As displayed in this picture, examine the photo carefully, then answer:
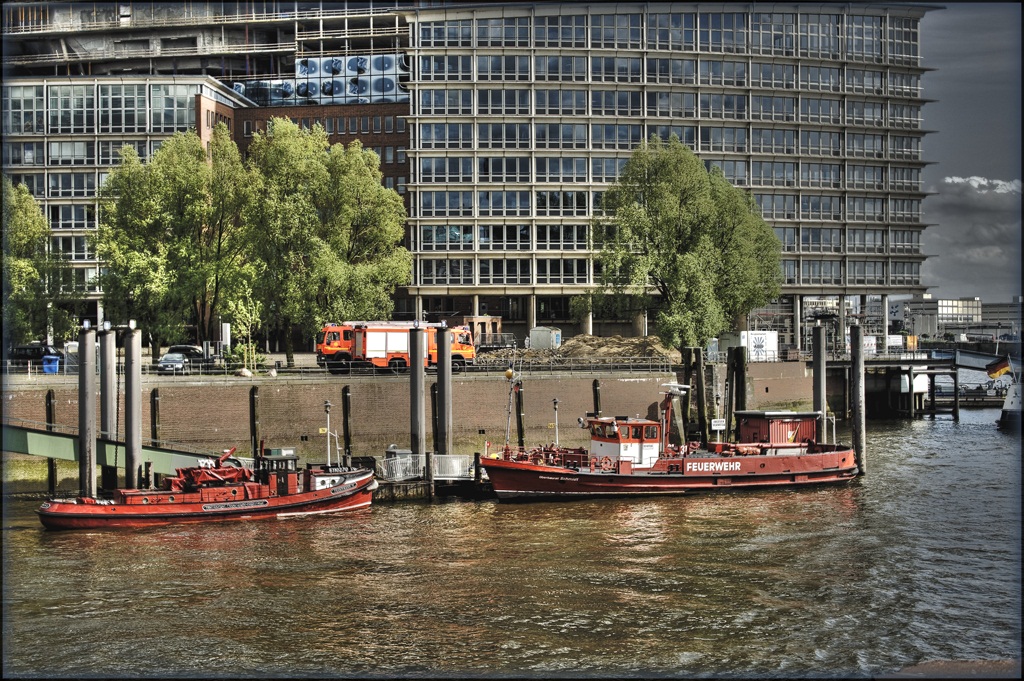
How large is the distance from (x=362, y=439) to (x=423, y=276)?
4797 cm

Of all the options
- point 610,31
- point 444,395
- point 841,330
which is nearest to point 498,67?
point 610,31

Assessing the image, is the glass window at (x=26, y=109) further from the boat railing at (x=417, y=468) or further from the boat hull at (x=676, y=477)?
the boat hull at (x=676, y=477)

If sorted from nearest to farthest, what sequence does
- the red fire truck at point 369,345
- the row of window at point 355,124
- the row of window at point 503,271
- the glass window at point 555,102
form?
the red fire truck at point 369,345
the glass window at point 555,102
the row of window at point 503,271
the row of window at point 355,124

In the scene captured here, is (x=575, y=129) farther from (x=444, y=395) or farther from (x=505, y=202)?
(x=444, y=395)

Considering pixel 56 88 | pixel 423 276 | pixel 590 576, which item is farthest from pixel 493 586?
pixel 56 88

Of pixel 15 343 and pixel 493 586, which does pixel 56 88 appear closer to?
pixel 15 343

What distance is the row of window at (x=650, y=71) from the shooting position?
106 m

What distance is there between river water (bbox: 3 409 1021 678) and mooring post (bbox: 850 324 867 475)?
6371mm

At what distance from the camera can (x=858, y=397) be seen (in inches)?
2260

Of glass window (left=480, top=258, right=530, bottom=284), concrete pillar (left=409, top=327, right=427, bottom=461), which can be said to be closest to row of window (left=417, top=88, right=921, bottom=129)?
glass window (left=480, top=258, right=530, bottom=284)

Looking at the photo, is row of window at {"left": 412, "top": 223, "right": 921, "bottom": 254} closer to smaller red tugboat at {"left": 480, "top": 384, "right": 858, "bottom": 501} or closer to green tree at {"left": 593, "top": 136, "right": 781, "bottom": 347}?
green tree at {"left": 593, "top": 136, "right": 781, "bottom": 347}

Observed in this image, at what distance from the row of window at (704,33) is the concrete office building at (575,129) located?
0.19 meters

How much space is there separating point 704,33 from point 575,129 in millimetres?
16807

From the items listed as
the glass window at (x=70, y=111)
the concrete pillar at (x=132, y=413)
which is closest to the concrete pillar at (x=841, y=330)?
the concrete pillar at (x=132, y=413)
